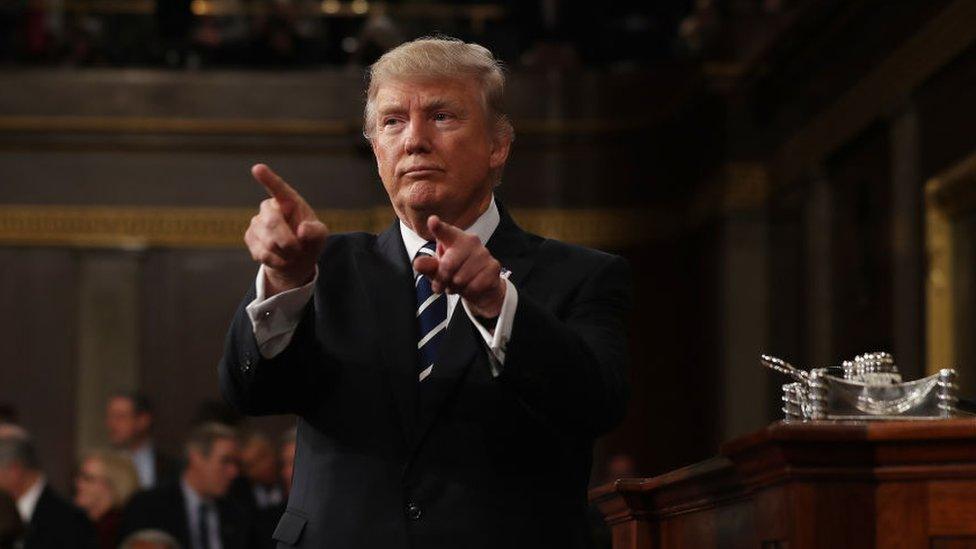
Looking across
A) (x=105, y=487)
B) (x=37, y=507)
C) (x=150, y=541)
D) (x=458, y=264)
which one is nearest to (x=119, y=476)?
(x=105, y=487)

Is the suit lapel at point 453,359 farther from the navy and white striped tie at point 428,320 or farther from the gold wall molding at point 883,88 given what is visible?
the gold wall molding at point 883,88

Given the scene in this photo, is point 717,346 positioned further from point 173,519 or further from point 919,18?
point 173,519

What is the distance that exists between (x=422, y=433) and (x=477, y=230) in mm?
344

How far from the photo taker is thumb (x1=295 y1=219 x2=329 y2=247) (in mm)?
2775

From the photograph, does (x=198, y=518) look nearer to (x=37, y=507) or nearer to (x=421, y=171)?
(x=37, y=507)

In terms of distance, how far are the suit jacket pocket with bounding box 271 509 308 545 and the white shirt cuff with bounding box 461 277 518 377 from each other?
0.38 meters

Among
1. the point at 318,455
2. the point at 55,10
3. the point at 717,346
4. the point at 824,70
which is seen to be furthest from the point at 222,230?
the point at 318,455

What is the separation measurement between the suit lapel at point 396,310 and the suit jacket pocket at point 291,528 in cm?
20

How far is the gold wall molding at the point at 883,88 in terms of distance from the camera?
852cm

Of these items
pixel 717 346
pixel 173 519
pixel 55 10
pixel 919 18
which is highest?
pixel 55 10

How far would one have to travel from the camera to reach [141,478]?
10.4m

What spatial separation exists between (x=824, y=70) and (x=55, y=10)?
18.8 feet

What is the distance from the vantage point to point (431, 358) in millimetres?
3027

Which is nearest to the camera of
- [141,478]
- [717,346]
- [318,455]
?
[318,455]
